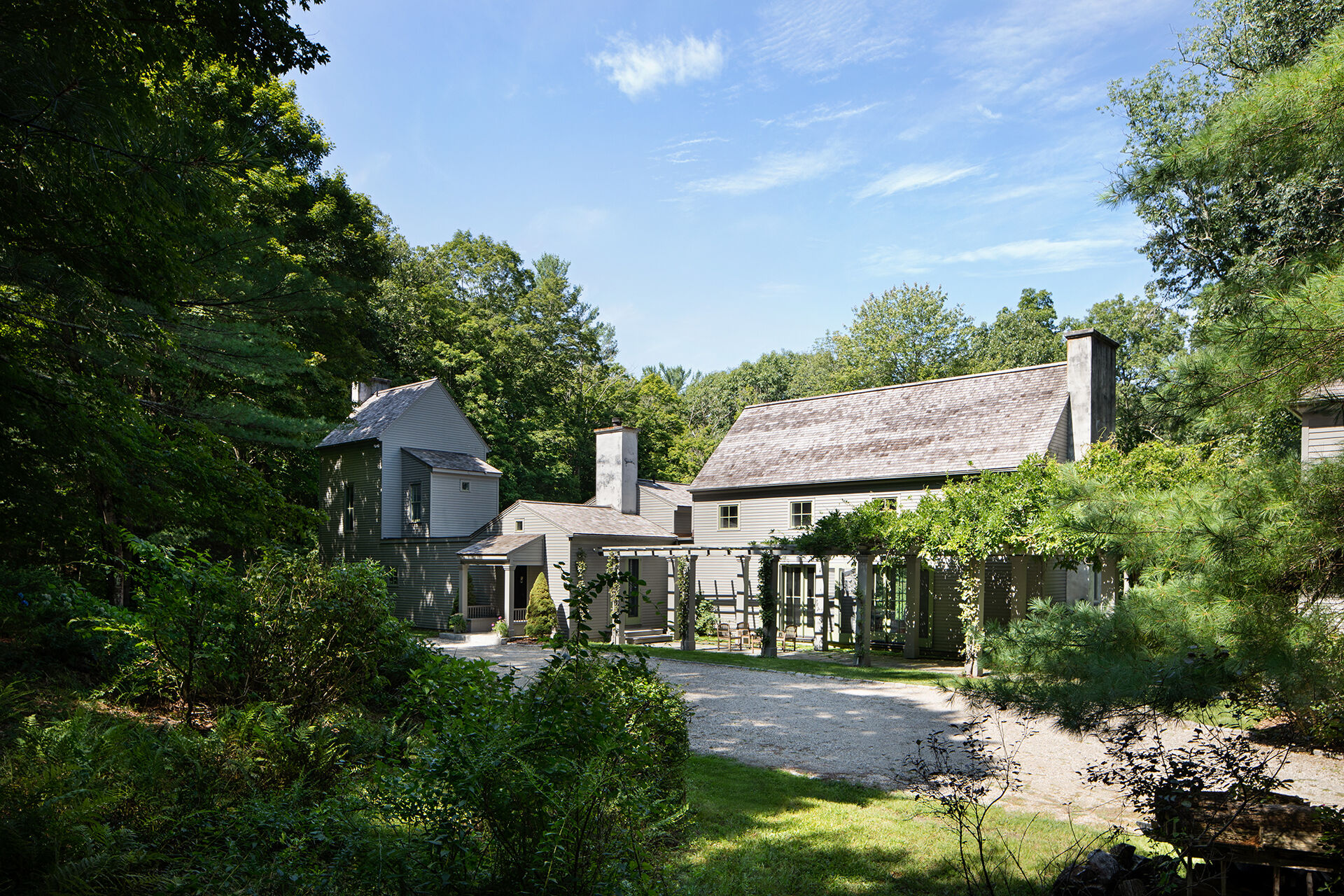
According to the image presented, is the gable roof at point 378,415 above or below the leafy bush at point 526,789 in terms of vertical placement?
above

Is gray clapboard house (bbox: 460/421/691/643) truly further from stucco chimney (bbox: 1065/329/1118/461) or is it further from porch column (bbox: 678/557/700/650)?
stucco chimney (bbox: 1065/329/1118/461)

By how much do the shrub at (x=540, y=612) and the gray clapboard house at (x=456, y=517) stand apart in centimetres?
117

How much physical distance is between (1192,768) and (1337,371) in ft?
7.20

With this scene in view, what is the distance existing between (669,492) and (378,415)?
11400mm

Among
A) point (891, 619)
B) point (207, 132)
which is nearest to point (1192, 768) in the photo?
point (207, 132)

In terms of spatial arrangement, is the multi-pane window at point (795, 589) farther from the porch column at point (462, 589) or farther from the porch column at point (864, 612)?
the porch column at point (462, 589)

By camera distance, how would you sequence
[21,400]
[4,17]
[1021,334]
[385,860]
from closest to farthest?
[385,860]
[4,17]
[21,400]
[1021,334]

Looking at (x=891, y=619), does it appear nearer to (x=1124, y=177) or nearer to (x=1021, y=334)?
(x=1124, y=177)

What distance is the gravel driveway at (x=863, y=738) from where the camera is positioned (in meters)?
7.38

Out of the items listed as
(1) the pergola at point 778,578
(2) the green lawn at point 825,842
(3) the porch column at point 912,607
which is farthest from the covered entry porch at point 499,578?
(2) the green lawn at point 825,842

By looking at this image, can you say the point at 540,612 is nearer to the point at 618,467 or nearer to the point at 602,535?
the point at 602,535

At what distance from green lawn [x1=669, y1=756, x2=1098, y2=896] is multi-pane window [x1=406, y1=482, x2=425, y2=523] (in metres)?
21.4

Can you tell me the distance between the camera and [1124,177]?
15.3 feet

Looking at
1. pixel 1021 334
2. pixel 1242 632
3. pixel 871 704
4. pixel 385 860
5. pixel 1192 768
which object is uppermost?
pixel 1021 334
